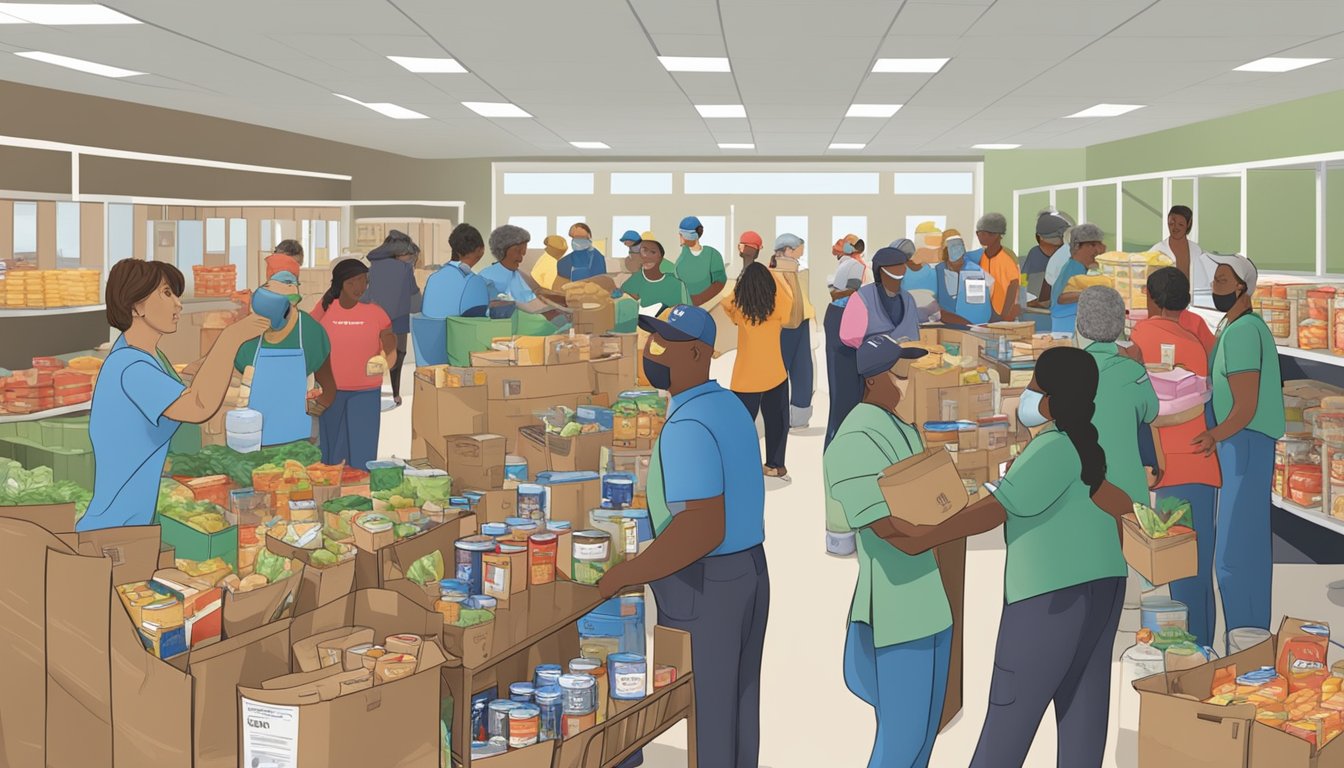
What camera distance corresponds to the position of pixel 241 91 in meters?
10.4

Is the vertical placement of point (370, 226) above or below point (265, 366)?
above

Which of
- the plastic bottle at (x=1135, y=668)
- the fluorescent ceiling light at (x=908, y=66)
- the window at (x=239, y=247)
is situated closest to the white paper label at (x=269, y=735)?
the plastic bottle at (x=1135, y=668)

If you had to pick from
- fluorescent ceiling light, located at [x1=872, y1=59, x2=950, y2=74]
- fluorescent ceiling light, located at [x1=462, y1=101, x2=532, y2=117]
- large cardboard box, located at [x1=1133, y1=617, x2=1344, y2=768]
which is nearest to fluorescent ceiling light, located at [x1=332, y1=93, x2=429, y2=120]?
fluorescent ceiling light, located at [x1=462, y1=101, x2=532, y2=117]

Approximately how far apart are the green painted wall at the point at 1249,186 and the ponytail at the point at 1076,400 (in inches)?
312

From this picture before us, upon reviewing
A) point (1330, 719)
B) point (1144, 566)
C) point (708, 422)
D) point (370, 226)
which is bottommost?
point (1330, 719)

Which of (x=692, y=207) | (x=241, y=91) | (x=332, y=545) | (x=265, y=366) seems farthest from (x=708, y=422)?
(x=692, y=207)

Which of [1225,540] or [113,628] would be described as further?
[1225,540]

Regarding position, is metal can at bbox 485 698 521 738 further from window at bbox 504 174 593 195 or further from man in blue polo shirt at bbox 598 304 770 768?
window at bbox 504 174 593 195

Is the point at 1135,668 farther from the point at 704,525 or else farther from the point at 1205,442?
the point at 704,525

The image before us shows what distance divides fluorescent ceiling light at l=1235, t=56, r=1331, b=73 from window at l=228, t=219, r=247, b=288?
8.07 meters

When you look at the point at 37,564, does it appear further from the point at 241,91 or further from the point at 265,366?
the point at 241,91

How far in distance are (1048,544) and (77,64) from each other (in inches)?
332

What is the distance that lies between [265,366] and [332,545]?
2.36 m

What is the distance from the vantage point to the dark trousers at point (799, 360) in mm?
9602
